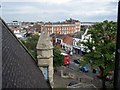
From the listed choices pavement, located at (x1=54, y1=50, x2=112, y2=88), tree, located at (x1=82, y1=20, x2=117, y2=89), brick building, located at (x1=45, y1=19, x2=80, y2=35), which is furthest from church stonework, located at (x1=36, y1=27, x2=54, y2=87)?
brick building, located at (x1=45, y1=19, x2=80, y2=35)

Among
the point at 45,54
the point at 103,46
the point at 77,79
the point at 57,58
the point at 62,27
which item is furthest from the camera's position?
the point at 62,27

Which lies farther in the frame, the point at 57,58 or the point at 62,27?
→ the point at 62,27

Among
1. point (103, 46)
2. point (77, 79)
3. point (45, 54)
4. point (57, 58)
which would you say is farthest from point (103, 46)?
point (45, 54)

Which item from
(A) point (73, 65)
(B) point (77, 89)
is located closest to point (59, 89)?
(B) point (77, 89)

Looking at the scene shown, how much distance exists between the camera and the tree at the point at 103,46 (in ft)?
73.9

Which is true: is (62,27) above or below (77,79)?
above

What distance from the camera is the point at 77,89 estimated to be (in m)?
23.2

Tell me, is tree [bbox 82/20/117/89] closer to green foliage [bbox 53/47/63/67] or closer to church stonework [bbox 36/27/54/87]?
green foliage [bbox 53/47/63/67]

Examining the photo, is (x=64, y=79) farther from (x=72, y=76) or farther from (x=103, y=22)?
(x=103, y=22)

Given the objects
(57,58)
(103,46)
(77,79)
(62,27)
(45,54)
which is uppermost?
(62,27)

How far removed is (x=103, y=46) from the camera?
2298 centimetres

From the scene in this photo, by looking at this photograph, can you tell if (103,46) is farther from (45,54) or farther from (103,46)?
(45,54)

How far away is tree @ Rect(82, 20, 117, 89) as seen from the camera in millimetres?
22531

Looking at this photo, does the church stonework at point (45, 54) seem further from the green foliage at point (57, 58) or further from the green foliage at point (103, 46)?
the green foliage at point (57, 58)
